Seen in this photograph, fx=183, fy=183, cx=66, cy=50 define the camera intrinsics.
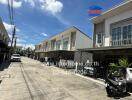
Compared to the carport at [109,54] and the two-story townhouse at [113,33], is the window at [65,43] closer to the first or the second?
the two-story townhouse at [113,33]

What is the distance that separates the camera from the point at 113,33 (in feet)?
69.3

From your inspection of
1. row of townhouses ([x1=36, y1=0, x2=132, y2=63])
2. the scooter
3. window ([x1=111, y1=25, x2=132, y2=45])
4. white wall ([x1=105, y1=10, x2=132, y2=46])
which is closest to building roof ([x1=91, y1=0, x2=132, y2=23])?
row of townhouses ([x1=36, y1=0, x2=132, y2=63])

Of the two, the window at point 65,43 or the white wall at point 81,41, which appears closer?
the white wall at point 81,41

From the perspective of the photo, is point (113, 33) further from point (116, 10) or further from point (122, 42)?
point (116, 10)

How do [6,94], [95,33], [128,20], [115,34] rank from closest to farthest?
[6,94], [128,20], [115,34], [95,33]

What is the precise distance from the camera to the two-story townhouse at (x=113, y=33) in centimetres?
1814

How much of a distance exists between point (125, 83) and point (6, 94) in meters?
7.05

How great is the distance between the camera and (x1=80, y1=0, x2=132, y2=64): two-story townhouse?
18.1 meters

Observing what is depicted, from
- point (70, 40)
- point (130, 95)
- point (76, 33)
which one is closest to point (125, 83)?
point (130, 95)

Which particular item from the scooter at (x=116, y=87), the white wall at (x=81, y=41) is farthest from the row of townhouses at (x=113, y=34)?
the white wall at (x=81, y=41)

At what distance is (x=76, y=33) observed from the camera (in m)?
33.6

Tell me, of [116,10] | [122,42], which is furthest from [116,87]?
[116,10]

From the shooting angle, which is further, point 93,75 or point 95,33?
point 95,33

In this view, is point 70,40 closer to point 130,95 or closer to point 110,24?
point 110,24
